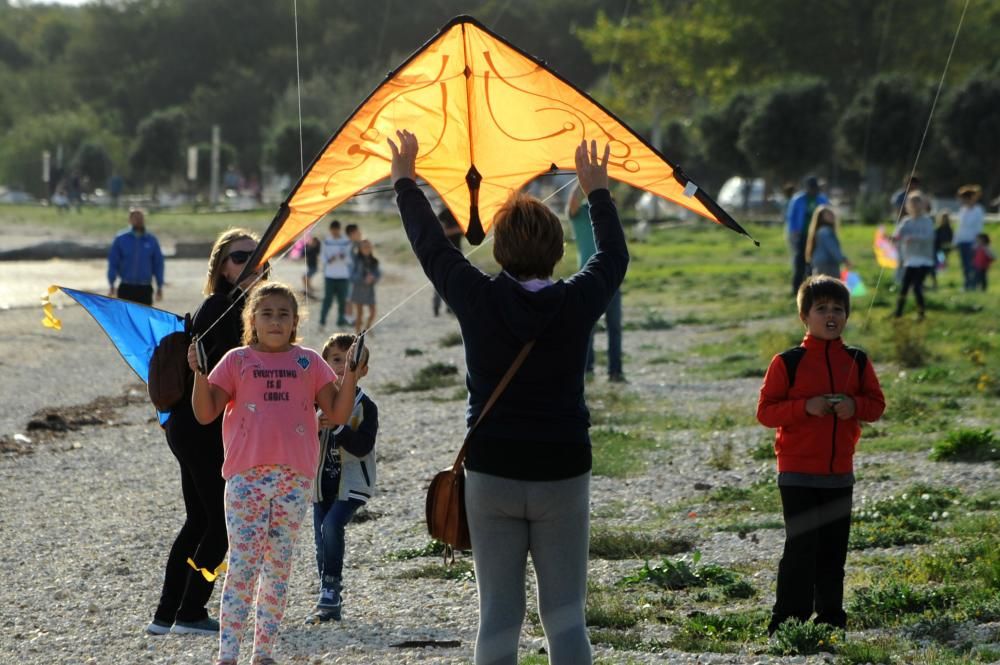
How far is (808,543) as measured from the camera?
21.7 ft

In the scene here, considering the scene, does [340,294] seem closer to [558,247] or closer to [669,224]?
[558,247]

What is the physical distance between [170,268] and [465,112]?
125ft

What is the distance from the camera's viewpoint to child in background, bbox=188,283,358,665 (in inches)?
235

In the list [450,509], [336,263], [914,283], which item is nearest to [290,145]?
[336,263]

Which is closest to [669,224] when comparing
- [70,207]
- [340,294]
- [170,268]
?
[170,268]

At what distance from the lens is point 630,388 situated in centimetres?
1653

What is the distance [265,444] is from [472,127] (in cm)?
246

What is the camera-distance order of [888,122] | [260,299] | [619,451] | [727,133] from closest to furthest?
[260,299], [619,451], [888,122], [727,133]

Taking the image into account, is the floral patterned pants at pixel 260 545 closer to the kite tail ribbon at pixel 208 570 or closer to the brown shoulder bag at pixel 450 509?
the kite tail ribbon at pixel 208 570

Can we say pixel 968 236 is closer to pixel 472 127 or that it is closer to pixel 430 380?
pixel 430 380

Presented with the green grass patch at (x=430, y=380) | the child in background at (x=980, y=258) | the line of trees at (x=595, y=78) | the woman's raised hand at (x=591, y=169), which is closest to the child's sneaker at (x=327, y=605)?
the woman's raised hand at (x=591, y=169)

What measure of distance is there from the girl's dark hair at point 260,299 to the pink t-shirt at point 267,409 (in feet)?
0.32

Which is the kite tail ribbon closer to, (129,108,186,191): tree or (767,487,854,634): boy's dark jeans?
(767,487,854,634): boy's dark jeans

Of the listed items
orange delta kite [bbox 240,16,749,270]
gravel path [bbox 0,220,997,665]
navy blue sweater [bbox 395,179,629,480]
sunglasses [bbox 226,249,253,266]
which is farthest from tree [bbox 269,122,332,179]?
navy blue sweater [bbox 395,179,629,480]
